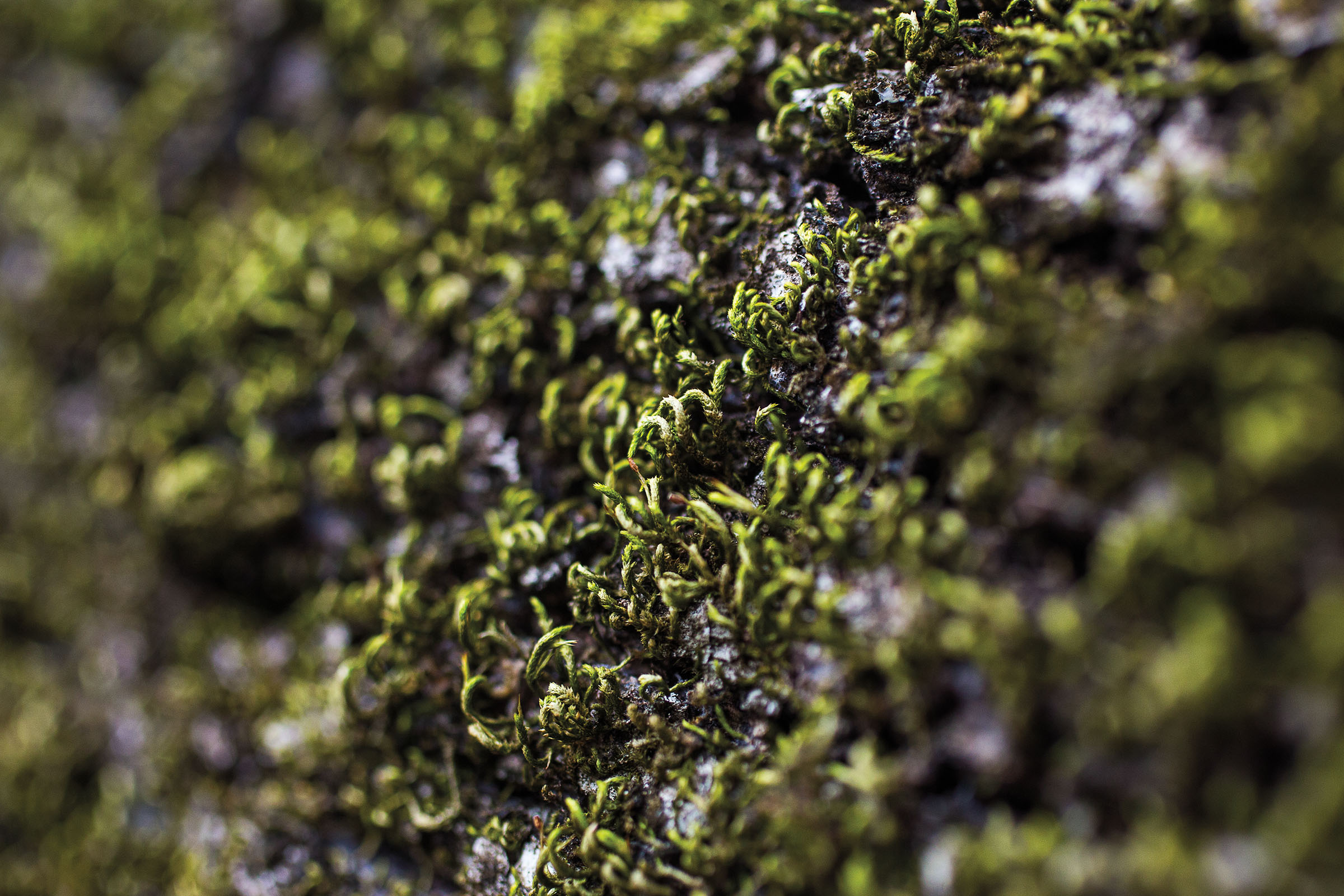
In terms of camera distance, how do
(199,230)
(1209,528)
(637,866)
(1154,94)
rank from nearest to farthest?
1. (1209,528)
2. (1154,94)
3. (637,866)
4. (199,230)

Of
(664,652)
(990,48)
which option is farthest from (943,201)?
(664,652)

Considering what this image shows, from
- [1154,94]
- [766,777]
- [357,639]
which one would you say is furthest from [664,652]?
[1154,94]

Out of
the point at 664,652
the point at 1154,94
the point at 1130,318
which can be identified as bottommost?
the point at 664,652

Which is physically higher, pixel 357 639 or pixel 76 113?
pixel 76 113

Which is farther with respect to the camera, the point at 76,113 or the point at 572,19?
the point at 76,113

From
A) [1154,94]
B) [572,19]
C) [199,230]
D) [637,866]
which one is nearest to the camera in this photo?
[1154,94]

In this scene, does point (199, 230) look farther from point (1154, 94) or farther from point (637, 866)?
point (1154, 94)
